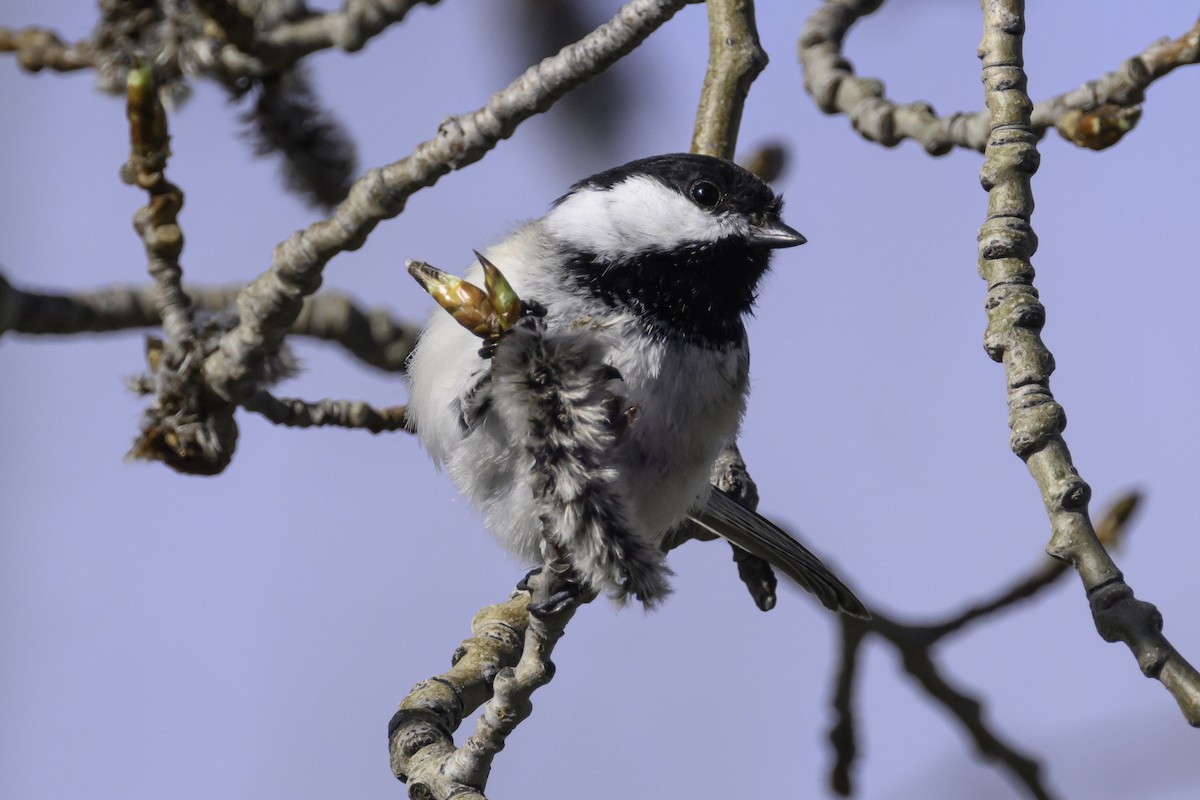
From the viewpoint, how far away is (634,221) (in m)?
1.80

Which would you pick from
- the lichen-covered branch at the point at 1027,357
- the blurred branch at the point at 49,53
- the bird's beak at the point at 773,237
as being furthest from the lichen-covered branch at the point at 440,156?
the blurred branch at the point at 49,53

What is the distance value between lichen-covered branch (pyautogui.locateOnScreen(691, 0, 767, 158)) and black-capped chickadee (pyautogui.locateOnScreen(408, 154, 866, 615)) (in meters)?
0.26

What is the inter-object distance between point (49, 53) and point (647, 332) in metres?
1.33

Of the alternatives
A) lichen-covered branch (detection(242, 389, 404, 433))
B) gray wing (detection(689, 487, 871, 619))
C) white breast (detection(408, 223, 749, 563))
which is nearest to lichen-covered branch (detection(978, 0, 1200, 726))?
white breast (detection(408, 223, 749, 563))

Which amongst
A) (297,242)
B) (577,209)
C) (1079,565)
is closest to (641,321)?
(577,209)

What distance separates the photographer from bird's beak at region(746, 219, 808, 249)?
185 cm

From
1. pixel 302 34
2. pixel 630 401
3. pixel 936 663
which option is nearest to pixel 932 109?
pixel 630 401

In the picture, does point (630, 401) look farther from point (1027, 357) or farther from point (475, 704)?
point (1027, 357)

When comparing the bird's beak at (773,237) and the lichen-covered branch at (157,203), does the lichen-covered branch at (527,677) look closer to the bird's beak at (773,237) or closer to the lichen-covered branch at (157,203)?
the bird's beak at (773,237)

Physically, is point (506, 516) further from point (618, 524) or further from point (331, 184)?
point (331, 184)

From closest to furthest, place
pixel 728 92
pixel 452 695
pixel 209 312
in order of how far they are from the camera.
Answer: pixel 452 695, pixel 728 92, pixel 209 312

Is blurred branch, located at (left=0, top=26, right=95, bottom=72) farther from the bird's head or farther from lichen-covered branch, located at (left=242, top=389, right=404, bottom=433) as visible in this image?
the bird's head

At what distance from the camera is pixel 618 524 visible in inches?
44.6

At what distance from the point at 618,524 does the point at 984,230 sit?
0.46m
